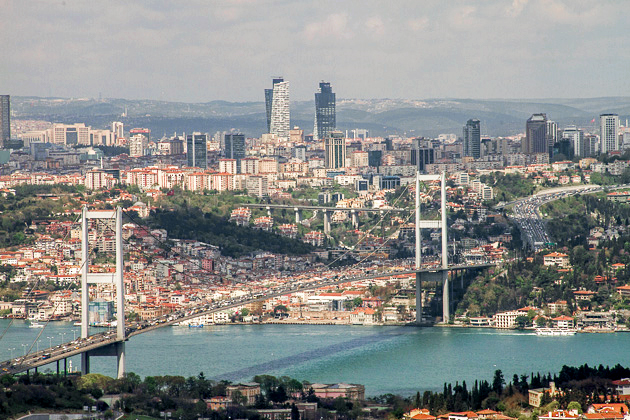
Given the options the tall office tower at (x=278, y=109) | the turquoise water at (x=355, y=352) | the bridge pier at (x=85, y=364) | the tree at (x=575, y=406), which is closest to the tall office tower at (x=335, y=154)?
the tall office tower at (x=278, y=109)

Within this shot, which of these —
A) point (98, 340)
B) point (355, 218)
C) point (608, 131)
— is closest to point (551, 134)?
point (608, 131)

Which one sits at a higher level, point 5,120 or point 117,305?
point 5,120

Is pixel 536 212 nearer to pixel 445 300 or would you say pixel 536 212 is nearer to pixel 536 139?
pixel 445 300

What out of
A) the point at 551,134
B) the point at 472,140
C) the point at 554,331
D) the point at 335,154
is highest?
the point at 551,134

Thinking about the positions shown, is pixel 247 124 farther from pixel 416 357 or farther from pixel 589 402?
pixel 589 402

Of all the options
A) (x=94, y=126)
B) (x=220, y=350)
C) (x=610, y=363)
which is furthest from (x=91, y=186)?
(x=94, y=126)

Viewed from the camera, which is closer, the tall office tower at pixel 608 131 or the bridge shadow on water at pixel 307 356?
the bridge shadow on water at pixel 307 356

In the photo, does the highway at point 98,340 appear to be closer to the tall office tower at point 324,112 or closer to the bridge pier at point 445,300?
the bridge pier at point 445,300
